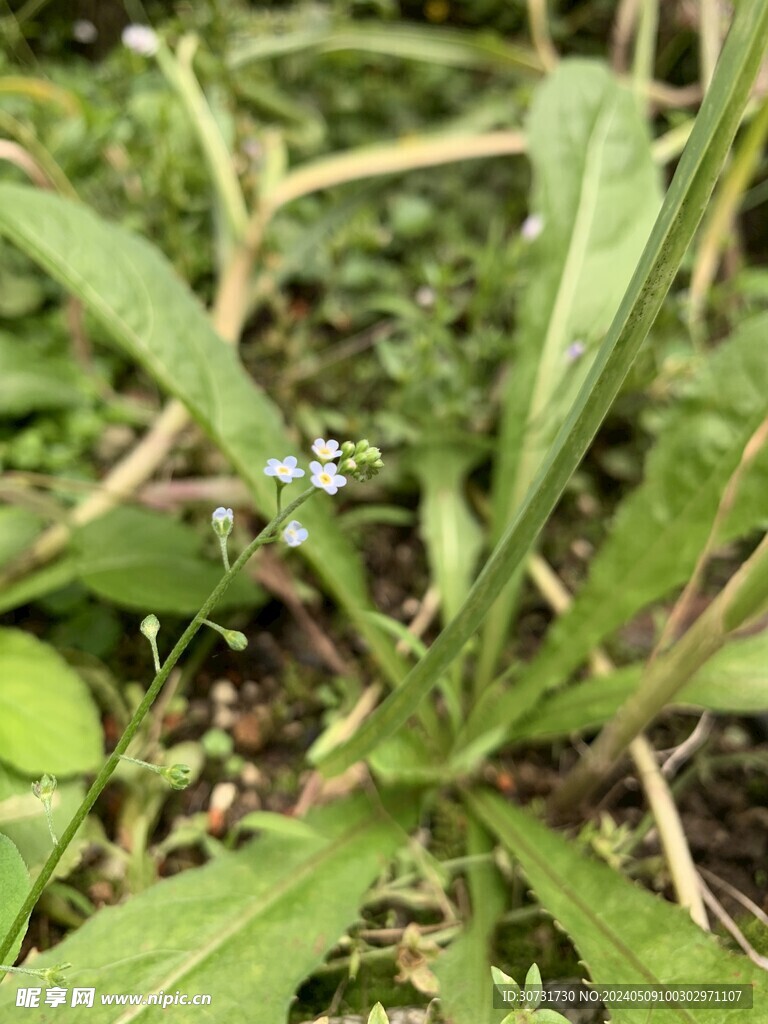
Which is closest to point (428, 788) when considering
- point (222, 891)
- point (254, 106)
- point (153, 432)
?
point (222, 891)

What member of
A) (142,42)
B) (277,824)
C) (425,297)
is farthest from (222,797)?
(142,42)

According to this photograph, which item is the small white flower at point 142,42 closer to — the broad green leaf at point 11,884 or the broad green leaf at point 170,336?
the broad green leaf at point 170,336

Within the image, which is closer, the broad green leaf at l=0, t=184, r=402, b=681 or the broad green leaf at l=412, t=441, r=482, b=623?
the broad green leaf at l=0, t=184, r=402, b=681

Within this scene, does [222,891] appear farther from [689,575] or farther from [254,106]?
[254,106]

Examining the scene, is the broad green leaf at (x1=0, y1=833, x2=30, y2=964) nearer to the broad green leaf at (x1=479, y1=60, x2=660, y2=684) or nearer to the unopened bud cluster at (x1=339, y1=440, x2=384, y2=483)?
the unopened bud cluster at (x1=339, y1=440, x2=384, y2=483)

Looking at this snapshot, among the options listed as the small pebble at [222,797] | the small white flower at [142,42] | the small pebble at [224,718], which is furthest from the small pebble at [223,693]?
the small white flower at [142,42]

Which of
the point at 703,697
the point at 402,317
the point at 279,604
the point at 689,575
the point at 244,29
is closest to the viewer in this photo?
the point at 703,697

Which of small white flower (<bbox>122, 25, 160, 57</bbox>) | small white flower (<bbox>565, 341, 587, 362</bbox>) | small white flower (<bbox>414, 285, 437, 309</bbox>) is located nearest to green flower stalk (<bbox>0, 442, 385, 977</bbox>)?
small white flower (<bbox>565, 341, 587, 362</bbox>)
